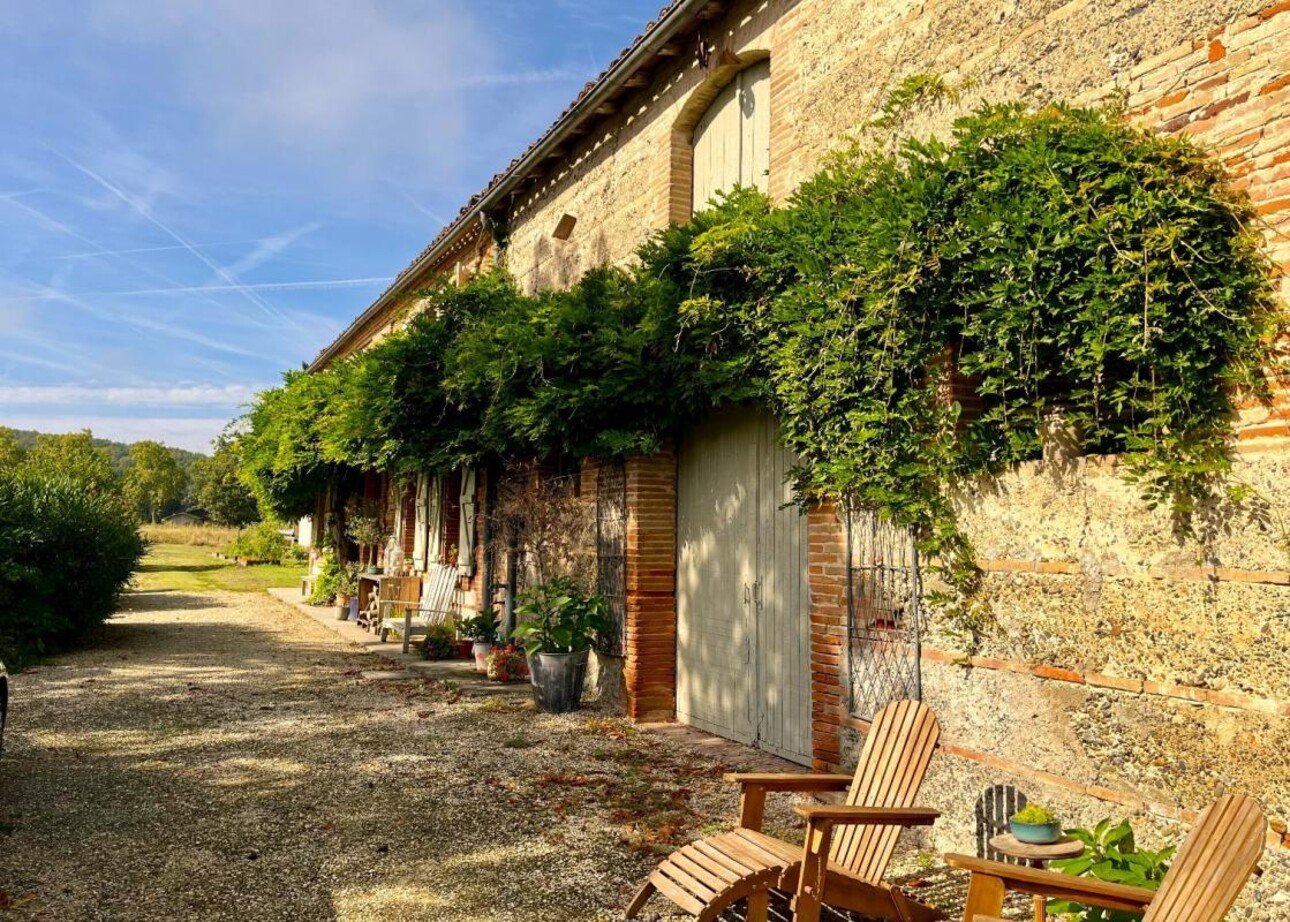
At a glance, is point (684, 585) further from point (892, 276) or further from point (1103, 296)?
point (1103, 296)

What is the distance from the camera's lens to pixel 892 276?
4.16 m

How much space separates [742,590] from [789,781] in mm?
3135

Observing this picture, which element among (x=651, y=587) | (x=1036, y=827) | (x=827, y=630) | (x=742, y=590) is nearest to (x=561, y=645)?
(x=651, y=587)

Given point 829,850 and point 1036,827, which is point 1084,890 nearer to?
point 1036,827

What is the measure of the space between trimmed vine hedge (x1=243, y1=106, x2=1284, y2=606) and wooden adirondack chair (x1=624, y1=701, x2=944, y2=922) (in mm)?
1035

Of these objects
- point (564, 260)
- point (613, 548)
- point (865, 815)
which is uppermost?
point (564, 260)

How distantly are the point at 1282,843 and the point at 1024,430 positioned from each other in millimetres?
1774

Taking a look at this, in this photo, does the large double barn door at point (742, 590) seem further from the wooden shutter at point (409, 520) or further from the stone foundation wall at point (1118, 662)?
A: the wooden shutter at point (409, 520)

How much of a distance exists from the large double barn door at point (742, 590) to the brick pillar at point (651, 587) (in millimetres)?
90

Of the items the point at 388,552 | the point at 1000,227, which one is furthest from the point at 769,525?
the point at 388,552

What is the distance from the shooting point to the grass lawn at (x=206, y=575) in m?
21.5

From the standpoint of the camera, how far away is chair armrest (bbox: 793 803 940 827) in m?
2.89

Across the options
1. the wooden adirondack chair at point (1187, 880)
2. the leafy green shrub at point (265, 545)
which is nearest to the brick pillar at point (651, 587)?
the wooden adirondack chair at point (1187, 880)

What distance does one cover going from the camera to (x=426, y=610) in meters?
11.3
